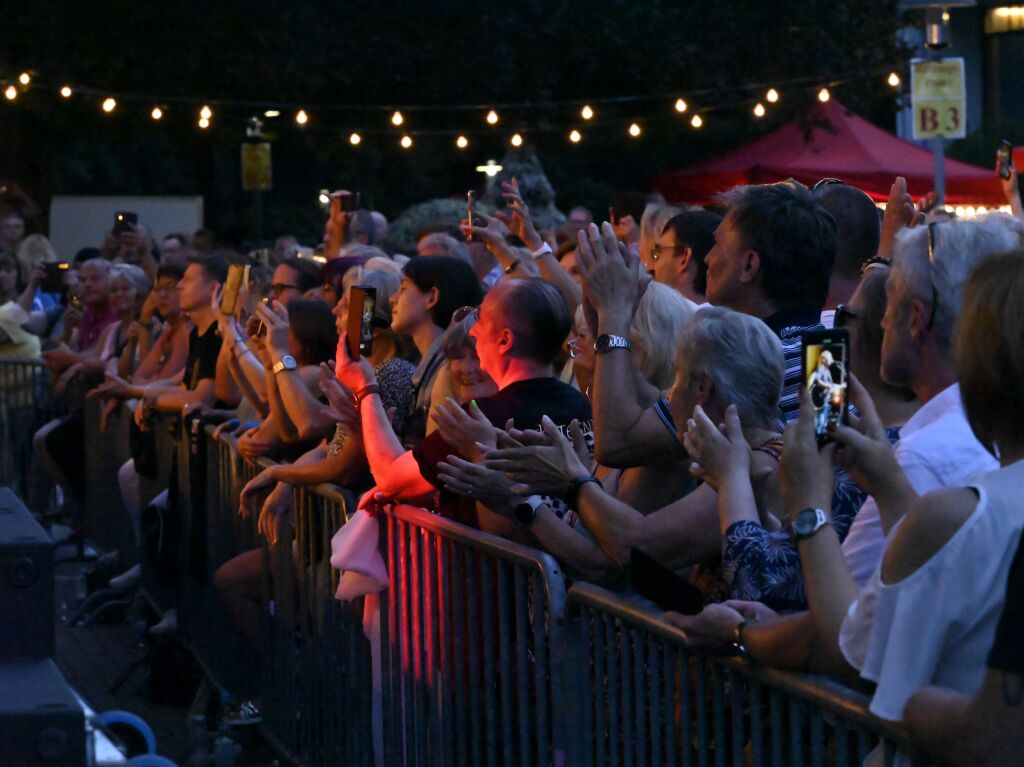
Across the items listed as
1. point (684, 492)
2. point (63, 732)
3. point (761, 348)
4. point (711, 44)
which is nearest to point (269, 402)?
point (684, 492)

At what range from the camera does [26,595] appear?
303cm

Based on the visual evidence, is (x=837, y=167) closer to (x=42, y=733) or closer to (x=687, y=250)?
(x=687, y=250)

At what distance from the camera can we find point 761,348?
4.04m

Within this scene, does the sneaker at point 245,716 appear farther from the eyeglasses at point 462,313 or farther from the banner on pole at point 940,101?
the banner on pole at point 940,101

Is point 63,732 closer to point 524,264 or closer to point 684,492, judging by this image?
point 684,492

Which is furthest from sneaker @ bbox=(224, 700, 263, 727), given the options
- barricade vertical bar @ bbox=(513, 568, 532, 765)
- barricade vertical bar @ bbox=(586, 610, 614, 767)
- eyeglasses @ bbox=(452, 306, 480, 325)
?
barricade vertical bar @ bbox=(586, 610, 614, 767)

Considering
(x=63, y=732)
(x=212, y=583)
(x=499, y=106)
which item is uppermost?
(x=499, y=106)

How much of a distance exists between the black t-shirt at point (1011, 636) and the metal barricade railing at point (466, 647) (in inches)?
73.1

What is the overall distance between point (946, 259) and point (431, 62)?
20188mm

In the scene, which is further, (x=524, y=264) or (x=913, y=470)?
(x=524, y=264)

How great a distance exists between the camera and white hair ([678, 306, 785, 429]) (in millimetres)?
4039

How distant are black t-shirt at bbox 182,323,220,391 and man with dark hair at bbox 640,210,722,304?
12.1 ft

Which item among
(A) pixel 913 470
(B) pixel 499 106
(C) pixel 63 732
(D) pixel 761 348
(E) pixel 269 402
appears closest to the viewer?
(C) pixel 63 732

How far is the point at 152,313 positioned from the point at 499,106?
1150cm
